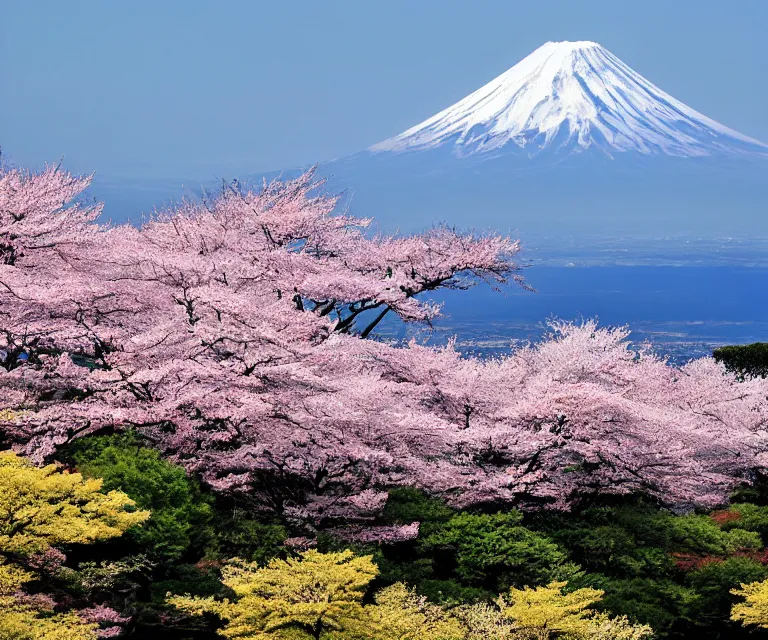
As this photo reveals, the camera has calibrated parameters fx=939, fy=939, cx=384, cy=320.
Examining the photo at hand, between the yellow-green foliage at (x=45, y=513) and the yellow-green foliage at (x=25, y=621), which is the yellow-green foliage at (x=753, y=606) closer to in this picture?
→ the yellow-green foliage at (x=45, y=513)

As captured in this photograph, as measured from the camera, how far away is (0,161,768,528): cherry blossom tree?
1474 centimetres

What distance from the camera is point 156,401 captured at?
1458 centimetres

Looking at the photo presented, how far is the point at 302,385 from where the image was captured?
15.4 m

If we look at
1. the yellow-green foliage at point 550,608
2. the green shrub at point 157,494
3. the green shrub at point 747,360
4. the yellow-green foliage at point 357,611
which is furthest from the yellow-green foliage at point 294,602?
the green shrub at point 747,360

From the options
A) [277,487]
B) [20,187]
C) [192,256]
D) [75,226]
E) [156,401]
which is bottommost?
[277,487]

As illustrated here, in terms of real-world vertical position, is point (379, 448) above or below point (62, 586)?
above

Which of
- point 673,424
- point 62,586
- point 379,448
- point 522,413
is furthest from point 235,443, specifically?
point 673,424

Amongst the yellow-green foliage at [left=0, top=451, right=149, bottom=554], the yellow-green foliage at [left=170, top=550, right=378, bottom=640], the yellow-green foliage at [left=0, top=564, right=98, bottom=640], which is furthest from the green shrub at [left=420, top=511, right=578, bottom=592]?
the yellow-green foliage at [left=0, top=564, right=98, bottom=640]

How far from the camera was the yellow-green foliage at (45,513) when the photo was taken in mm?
10578

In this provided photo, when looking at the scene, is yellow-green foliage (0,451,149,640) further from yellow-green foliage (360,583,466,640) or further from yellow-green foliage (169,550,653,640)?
yellow-green foliage (360,583,466,640)

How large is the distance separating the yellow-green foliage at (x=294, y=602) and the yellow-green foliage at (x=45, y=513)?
5.14ft

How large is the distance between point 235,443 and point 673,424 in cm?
905

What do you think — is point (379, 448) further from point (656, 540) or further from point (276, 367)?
point (656, 540)

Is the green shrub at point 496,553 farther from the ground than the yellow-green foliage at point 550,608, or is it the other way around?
the green shrub at point 496,553
